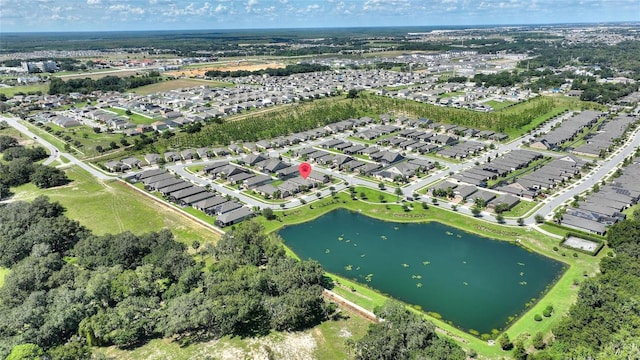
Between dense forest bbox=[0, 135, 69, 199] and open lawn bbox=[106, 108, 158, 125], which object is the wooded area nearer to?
dense forest bbox=[0, 135, 69, 199]

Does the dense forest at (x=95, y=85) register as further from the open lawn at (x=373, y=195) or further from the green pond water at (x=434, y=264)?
the green pond water at (x=434, y=264)

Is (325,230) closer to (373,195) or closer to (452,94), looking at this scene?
(373,195)

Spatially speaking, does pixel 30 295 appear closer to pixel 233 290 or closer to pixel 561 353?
pixel 233 290

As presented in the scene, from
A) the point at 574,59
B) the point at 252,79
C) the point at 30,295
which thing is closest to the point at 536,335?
the point at 30,295

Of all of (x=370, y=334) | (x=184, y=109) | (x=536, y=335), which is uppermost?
(x=184, y=109)

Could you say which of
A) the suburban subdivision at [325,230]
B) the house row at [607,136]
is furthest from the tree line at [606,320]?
the house row at [607,136]
